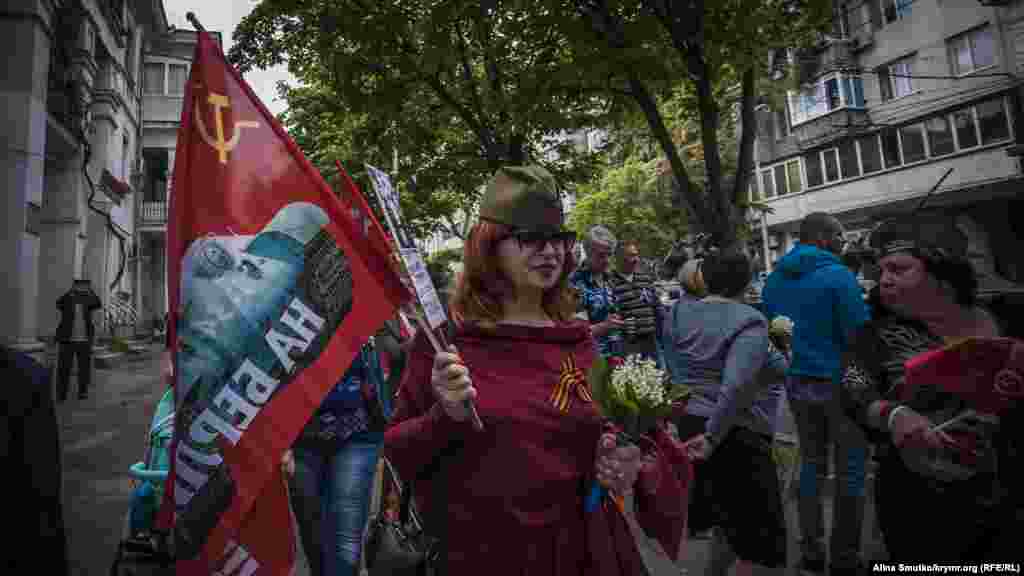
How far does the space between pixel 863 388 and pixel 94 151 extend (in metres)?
20.5

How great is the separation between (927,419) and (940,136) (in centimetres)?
2755

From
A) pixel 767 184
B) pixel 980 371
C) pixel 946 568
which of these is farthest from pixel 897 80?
pixel 946 568

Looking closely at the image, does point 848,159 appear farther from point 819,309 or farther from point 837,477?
point 837,477

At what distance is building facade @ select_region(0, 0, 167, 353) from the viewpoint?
993 centimetres

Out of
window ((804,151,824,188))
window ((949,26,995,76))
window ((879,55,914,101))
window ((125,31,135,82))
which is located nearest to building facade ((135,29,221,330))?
window ((125,31,135,82))

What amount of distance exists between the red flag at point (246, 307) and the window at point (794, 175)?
109 ft

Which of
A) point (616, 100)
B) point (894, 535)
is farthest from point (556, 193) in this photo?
point (616, 100)

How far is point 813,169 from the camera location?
29.7m

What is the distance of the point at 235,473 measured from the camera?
1648 mm

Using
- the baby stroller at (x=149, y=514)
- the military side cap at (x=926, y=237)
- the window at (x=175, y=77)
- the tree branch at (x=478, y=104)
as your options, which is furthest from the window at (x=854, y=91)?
the baby stroller at (x=149, y=514)

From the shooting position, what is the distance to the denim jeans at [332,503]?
9.01 ft

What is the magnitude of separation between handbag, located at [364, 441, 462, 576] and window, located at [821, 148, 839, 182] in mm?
31881

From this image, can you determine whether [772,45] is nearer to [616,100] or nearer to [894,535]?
[616,100]

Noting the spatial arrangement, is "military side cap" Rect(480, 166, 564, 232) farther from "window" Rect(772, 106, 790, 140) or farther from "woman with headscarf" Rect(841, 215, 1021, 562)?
"window" Rect(772, 106, 790, 140)
